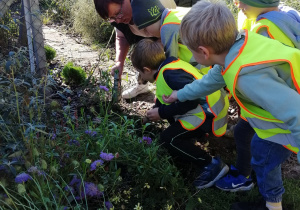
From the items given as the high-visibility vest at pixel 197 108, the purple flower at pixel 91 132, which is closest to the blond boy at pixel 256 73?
the high-visibility vest at pixel 197 108

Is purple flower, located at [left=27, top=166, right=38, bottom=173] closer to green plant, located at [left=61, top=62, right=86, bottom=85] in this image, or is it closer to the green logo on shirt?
the green logo on shirt

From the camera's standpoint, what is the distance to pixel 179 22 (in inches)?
116

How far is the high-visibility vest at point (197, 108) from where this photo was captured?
2.74 metres

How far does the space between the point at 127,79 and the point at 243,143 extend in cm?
155

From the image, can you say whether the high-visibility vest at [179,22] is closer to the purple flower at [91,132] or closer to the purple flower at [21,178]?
the purple flower at [91,132]

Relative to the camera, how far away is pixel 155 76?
2949mm

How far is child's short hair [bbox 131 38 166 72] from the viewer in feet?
9.45

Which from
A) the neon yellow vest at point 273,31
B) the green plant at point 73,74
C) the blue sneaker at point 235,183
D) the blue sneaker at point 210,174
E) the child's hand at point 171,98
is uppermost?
the neon yellow vest at point 273,31

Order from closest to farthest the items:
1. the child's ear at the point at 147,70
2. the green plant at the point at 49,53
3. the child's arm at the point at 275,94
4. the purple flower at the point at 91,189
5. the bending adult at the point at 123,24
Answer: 1. the child's arm at the point at 275,94
2. the purple flower at the point at 91,189
3. the child's ear at the point at 147,70
4. the bending adult at the point at 123,24
5. the green plant at the point at 49,53

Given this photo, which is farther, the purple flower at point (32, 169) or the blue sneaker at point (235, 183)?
the blue sneaker at point (235, 183)

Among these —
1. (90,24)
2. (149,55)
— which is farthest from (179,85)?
(90,24)

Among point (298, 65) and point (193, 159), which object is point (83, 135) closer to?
point (193, 159)

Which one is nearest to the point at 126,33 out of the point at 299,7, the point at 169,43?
Answer: the point at 169,43

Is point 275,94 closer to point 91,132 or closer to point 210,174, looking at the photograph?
point 210,174
